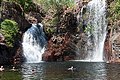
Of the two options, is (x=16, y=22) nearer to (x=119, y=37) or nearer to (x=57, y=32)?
(x=57, y=32)

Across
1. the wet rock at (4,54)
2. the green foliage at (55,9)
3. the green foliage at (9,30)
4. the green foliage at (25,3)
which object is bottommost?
the wet rock at (4,54)

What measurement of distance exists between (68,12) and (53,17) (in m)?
4.41

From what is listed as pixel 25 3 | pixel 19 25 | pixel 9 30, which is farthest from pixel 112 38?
pixel 25 3

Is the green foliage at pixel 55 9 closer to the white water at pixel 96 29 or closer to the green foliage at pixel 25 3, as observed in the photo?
the green foliage at pixel 25 3

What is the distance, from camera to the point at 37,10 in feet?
308

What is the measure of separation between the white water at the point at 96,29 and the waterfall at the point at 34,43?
11299 millimetres

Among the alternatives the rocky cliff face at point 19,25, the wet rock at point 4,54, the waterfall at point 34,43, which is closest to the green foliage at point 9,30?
the rocky cliff face at point 19,25

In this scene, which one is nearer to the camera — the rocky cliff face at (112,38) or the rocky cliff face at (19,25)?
the rocky cliff face at (112,38)

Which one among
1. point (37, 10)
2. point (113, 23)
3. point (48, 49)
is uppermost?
point (37, 10)

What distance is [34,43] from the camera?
81.1 metres

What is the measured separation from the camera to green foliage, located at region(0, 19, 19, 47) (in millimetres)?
69475

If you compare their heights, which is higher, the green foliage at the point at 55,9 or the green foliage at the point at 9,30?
the green foliage at the point at 55,9

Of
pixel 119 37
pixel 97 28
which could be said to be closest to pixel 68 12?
pixel 97 28

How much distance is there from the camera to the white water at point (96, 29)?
3068 inches
